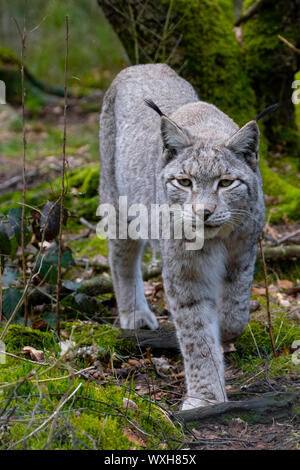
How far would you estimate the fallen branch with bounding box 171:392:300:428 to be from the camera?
11.4 feet

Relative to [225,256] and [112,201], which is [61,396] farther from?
[112,201]

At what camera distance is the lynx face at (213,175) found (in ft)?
12.6

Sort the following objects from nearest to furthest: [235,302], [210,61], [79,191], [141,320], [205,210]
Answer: [205,210], [235,302], [141,320], [210,61], [79,191]

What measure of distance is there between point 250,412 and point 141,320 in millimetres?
2052

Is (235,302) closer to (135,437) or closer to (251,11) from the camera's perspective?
(135,437)

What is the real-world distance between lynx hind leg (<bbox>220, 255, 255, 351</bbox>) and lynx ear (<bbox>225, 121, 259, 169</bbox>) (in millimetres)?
778

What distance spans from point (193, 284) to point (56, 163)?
246 inches

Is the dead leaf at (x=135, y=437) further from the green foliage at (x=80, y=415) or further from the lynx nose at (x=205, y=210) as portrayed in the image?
the lynx nose at (x=205, y=210)

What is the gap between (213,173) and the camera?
388 cm

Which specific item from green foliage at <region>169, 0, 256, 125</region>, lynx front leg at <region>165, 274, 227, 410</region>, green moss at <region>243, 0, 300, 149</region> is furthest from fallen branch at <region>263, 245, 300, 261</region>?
green moss at <region>243, 0, 300, 149</region>

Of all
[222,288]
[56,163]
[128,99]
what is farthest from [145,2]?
[56,163]

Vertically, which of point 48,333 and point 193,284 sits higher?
point 193,284

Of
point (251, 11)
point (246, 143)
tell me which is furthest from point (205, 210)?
point (251, 11)

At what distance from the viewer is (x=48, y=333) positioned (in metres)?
4.53
